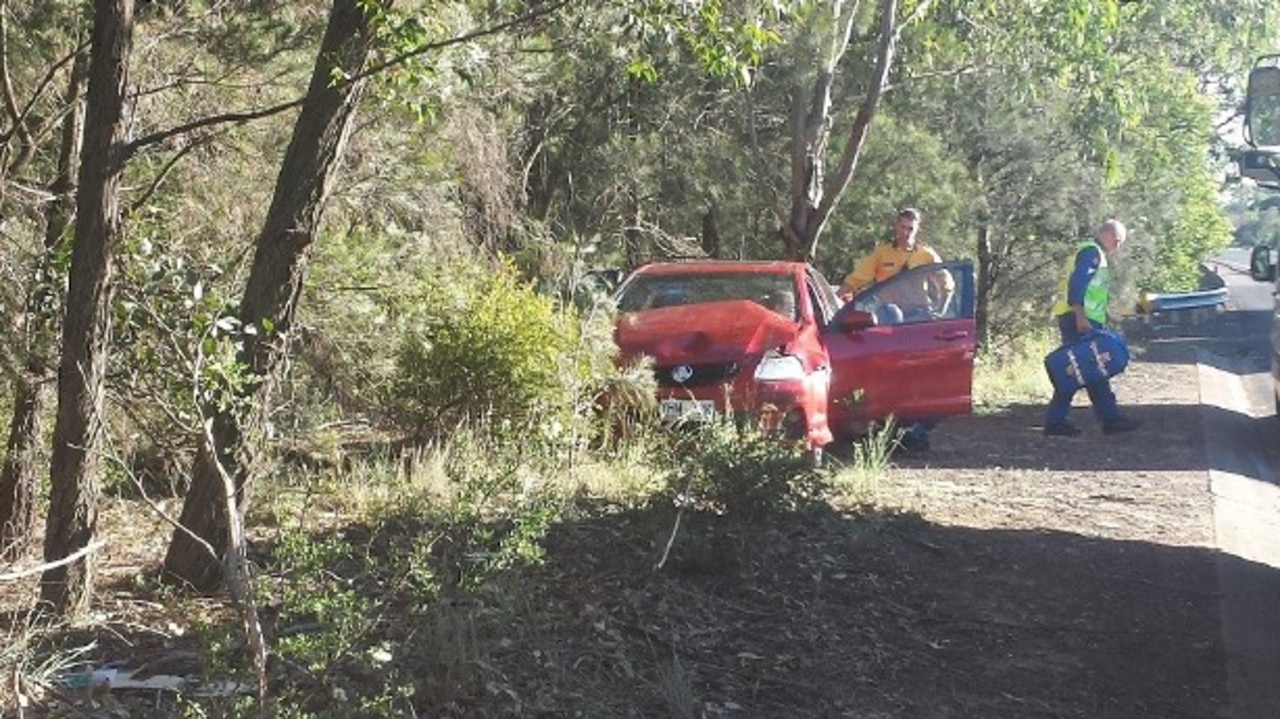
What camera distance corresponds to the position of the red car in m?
11.4

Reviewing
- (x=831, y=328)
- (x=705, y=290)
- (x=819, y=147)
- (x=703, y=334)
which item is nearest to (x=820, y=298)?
(x=831, y=328)

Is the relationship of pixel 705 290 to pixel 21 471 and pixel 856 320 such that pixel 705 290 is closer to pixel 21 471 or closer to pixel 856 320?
pixel 856 320

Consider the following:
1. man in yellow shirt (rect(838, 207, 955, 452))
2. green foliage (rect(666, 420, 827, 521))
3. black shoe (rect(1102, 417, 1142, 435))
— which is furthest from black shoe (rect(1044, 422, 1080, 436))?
green foliage (rect(666, 420, 827, 521))

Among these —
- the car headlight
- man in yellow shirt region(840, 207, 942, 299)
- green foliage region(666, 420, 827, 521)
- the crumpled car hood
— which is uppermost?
man in yellow shirt region(840, 207, 942, 299)

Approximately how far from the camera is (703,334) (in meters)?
11.3

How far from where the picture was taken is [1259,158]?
1191 centimetres

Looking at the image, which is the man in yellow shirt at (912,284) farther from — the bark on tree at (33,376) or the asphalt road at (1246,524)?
the bark on tree at (33,376)

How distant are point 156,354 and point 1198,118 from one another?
108 feet

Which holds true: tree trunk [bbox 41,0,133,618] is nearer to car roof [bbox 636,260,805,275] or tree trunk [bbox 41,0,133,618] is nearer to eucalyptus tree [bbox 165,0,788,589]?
eucalyptus tree [bbox 165,0,788,589]

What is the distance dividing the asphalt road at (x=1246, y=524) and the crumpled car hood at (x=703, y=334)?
305 cm

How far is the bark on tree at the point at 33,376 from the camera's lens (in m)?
7.15

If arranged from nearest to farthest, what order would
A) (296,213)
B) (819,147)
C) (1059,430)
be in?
(296,213) < (1059,430) < (819,147)

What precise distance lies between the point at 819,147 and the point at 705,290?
5.53 m

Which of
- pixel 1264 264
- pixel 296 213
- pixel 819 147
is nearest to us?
pixel 296 213
